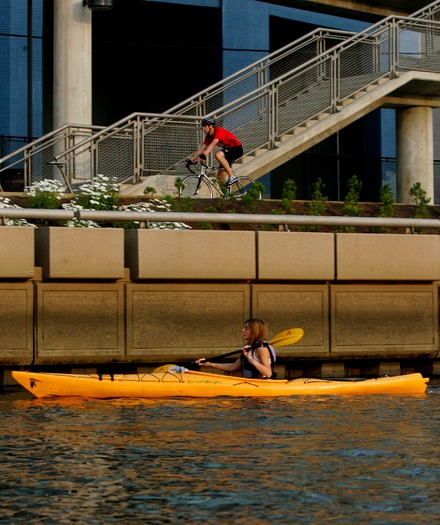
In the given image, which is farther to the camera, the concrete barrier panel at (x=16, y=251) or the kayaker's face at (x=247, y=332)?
the kayaker's face at (x=247, y=332)

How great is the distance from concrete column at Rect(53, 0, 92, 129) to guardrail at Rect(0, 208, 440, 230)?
9.19 m

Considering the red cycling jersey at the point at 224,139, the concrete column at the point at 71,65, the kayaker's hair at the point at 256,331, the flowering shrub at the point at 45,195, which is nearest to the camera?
the kayaker's hair at the point at 256,331

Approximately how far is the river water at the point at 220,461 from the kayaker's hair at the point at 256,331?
893 mm

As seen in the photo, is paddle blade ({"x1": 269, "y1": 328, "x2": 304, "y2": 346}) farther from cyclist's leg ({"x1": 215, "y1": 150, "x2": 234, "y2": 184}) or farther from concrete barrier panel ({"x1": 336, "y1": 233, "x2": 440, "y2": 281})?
cyclist's leg ({"x1": 215, "y1": 150, "x2": 234, "y2": 184})

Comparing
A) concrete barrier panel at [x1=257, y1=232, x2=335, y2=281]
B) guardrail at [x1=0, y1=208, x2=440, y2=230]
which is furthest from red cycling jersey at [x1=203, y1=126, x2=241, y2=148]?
concrete barrier panel at [x1=257, y1=232, x2=335, y2=281]

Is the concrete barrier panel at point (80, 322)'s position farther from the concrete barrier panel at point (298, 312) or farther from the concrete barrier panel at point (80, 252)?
the concrete barrier panel at point (298, 312)

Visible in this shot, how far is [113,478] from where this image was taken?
9.65 m

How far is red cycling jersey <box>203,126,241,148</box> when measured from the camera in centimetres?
2120

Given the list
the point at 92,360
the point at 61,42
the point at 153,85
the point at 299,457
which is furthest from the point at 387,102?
the point at 299,457

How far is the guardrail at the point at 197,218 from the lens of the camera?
14905mm

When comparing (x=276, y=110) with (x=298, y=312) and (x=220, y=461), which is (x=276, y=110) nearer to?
(x=298, y=312)

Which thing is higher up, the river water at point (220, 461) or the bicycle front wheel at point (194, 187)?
the bicycle front wheel at point (194, 187)

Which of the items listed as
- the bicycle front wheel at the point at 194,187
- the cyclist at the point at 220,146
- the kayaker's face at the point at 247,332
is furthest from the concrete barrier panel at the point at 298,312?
the cyclist at the point at 220,146

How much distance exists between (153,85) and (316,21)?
4.24 metres
